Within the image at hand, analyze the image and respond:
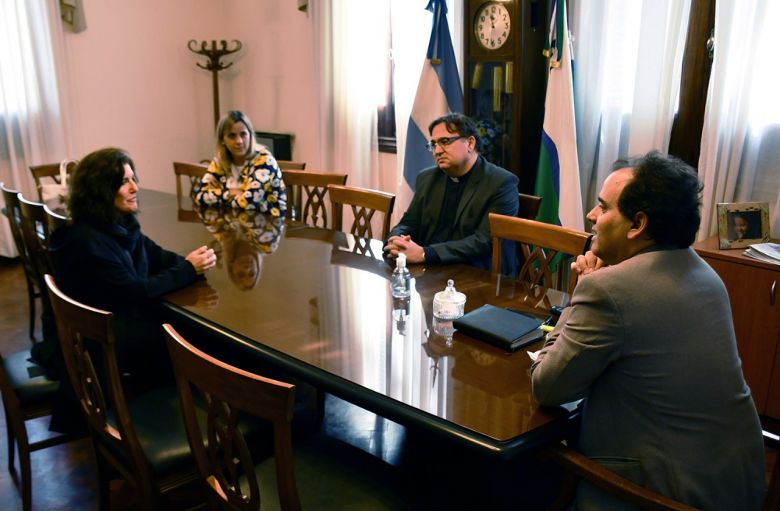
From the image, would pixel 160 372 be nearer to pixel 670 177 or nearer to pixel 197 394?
pixel 197 394

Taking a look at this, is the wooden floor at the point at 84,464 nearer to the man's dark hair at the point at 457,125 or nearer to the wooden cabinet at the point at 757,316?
the man's dark hair at the point at 457,125

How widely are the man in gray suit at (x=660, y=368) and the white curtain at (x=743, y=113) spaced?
171 cm

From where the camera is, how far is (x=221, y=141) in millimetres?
3316

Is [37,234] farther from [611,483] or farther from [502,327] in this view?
[611,483]

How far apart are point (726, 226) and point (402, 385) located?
1.80 m

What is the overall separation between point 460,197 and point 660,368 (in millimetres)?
1557

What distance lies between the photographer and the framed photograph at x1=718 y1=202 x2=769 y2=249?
2.58 m

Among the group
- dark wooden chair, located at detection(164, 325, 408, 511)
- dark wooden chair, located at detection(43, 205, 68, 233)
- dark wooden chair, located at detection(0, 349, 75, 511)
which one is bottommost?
dark wooden chair, located at detection(0, 349, 75, 511)

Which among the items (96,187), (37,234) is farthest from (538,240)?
(37,234)

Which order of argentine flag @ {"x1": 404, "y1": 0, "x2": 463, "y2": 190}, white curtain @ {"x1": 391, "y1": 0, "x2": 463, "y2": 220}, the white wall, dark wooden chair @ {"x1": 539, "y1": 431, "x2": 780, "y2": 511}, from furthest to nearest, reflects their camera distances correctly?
the white wall → white curtain @ {"x1": 391, "y1": 0, "x2": 463, "y2": 220} → argentine flag @ {"x1": 404, "y1": 0, "x2": 463, "y2": 190} → dark wooden chair @ {"x1": 539, "y1": 431, "x2": 780, "y2": 511}

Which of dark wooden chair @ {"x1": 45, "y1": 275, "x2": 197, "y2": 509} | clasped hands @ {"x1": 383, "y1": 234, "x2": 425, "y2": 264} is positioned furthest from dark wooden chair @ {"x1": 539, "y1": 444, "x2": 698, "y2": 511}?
clasped hands @ {"x1": 383, "y1": 234, "x2": 425, "y2": 264}

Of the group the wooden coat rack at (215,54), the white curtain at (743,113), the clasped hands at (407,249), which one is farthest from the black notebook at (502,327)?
the wooden coat rack at (215,54)

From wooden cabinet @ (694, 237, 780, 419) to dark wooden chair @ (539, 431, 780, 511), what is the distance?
142cm

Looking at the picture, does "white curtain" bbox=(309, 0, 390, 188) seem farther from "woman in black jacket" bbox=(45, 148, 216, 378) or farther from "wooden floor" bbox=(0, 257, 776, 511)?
"woman in black jacket" bbox=(45, 148, 216, 378)
